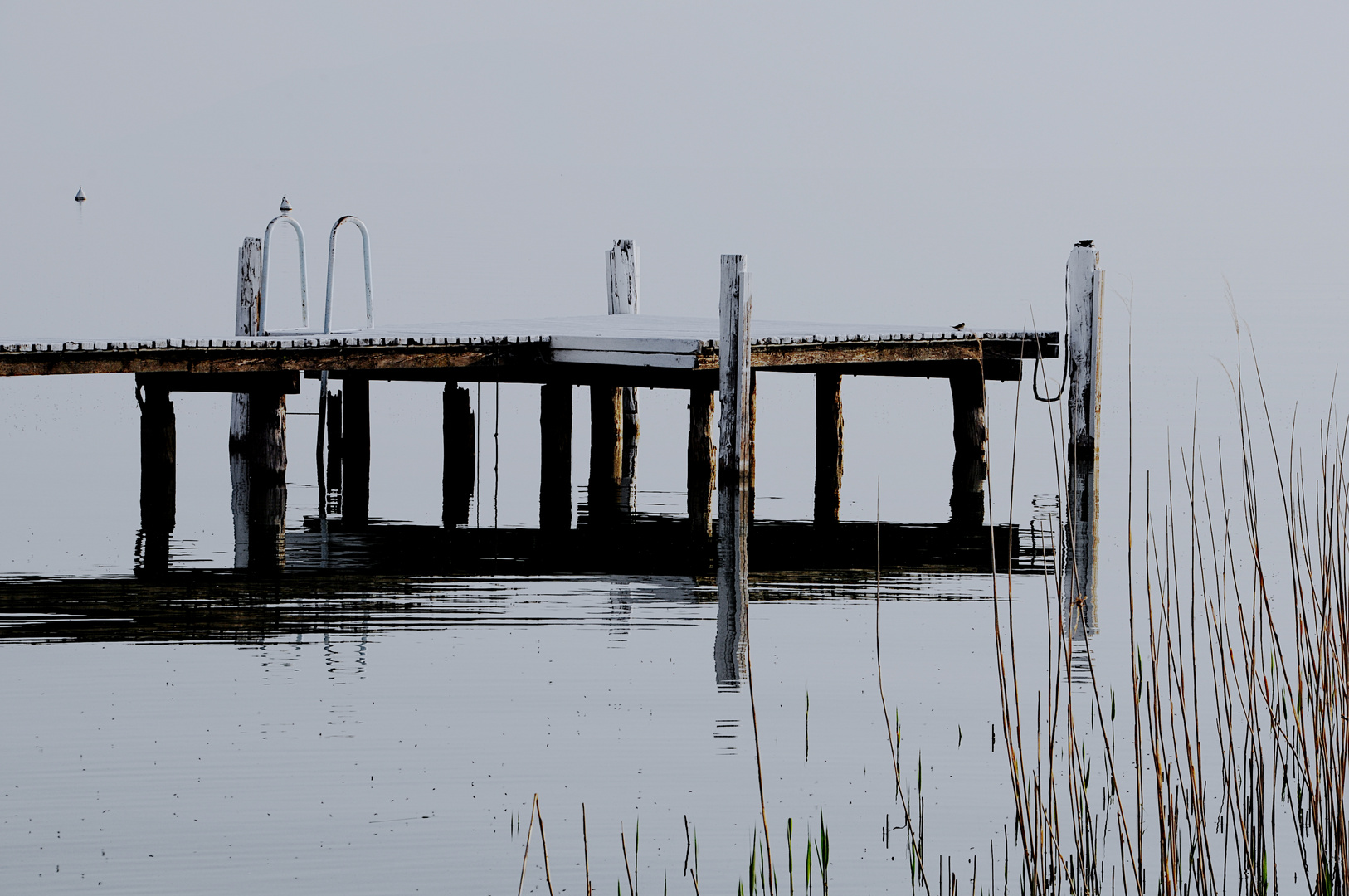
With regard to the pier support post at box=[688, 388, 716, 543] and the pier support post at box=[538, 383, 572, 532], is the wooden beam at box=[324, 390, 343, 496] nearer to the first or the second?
the pier support post at box=[538, 383, 572, 532]

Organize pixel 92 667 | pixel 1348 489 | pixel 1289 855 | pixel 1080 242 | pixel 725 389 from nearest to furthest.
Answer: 1. pixel 1348 489
2. pixel 1289 855
3. pixel 92 667
4. pixel 725 389
5. pixel 1080 242

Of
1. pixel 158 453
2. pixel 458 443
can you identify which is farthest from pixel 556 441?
pixel 158 453

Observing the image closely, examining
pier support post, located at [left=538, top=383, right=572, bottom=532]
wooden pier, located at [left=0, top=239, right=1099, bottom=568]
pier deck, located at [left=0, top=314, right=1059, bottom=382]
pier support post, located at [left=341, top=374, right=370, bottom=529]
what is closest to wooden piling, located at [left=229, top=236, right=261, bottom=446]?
wooden pier, located at [left=0, top=239, right=1099, bottom=568]

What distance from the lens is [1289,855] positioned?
5.89 m

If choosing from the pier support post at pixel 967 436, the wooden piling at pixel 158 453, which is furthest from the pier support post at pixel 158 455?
the pier support post at pixel 967 436

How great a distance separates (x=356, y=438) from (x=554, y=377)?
2.55m

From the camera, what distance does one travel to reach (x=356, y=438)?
17734 millimetres

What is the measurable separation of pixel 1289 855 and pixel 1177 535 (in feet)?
31.8

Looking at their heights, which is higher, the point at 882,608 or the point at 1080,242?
the point at 1080,242

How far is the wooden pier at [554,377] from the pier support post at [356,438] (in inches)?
0.7

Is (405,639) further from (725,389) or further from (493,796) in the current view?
(725,389)

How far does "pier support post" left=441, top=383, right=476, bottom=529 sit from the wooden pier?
0.06 feet

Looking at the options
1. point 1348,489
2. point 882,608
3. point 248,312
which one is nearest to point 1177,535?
point 882,608

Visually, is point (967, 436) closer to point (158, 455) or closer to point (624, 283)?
point (624, 283)
